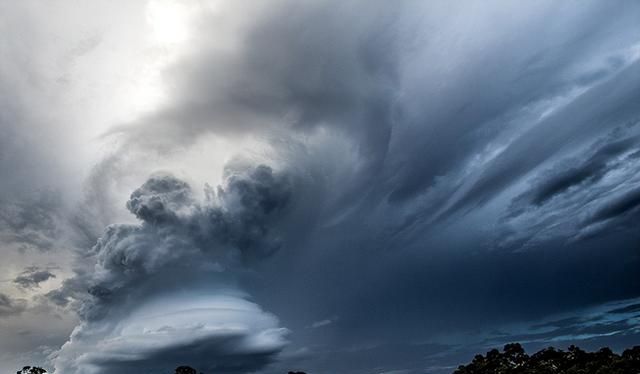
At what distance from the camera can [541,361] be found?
123062 mm

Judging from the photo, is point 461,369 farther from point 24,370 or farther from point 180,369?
point 24,370

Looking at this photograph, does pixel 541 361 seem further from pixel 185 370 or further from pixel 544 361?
pixel 185 370

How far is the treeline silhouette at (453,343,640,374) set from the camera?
10566 centimetres

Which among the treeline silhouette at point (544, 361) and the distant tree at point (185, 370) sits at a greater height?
the distant tree at point (185, 370)

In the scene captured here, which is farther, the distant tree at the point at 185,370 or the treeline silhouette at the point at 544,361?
the distant tree at the point at 185,370

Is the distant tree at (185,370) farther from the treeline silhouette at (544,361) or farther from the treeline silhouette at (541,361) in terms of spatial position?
the treeline silhouette at (544,361)

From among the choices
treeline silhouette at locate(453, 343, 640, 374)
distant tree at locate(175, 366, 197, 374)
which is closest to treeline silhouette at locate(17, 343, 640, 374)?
treeline silhouette at locate(453, 343, 640, 374)

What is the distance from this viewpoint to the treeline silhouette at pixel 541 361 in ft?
348

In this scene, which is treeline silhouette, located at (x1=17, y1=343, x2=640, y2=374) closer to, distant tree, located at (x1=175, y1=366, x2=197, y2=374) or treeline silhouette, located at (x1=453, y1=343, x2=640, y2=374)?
treeline silhouette, located at (x1=453, y1=343, x2=640, y2=374)

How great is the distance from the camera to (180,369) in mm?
144875

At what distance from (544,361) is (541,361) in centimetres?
84

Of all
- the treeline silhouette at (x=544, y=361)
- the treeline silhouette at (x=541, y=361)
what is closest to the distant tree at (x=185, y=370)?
the treeline silhouette at (x=541, y=361)

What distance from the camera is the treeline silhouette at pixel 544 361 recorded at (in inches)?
4160

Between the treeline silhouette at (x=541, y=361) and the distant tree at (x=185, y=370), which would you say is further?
the distant tree at (x=185, y=370)
